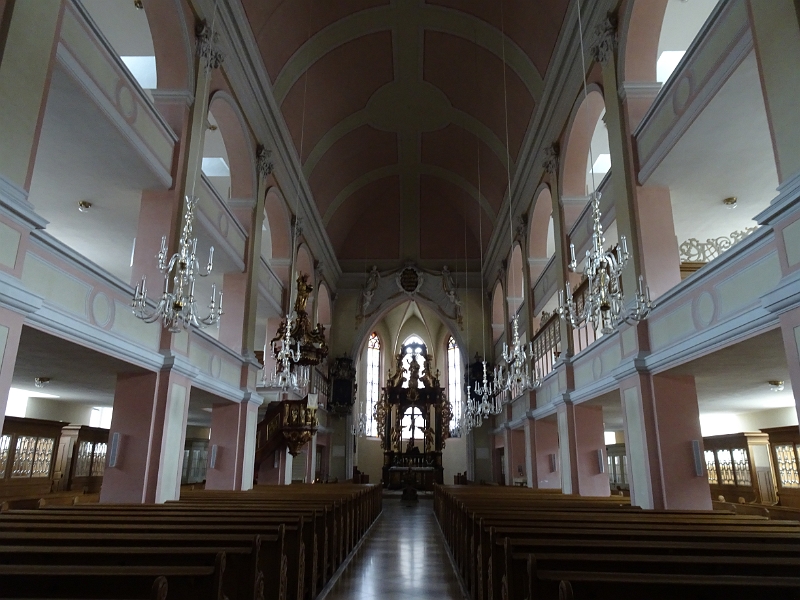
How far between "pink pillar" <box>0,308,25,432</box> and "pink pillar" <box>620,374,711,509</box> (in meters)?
7.39

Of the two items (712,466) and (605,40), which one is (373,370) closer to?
(712,466)

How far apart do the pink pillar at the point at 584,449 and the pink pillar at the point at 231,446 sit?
6684 millimetres

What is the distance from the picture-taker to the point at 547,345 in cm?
1436

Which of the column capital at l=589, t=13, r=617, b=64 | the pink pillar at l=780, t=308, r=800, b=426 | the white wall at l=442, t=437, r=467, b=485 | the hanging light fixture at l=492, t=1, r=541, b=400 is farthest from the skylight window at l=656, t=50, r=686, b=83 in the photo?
the white wall at l=442, t=437, r=467, b=485

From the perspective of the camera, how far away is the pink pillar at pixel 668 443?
7.21 m

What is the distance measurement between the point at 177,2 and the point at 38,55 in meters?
4.11

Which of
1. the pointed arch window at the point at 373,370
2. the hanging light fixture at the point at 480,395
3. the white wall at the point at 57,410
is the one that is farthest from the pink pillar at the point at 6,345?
the pointed arch window at the point at 373,370

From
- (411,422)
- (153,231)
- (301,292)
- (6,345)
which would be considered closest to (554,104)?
(301,292)

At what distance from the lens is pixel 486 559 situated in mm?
4664

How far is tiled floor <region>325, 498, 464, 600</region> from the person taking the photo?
572cm

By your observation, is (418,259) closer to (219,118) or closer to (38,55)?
(219,118)

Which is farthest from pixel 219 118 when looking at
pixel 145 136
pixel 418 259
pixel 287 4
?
pixel 418 259

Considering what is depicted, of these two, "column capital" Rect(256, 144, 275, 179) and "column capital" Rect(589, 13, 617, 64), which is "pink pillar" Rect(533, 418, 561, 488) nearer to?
"column capital" Rect(589, 13, 617, 64)

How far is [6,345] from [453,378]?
25.7 metres
